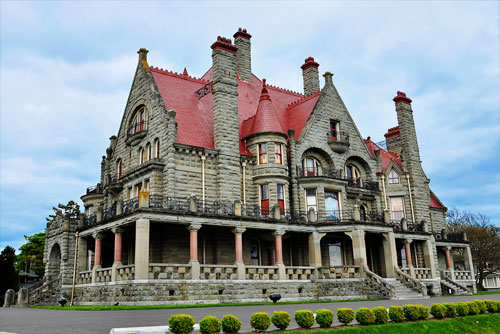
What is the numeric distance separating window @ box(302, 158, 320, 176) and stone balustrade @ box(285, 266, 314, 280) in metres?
8.23

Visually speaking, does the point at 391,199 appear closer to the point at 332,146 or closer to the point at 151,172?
the point at 332,146

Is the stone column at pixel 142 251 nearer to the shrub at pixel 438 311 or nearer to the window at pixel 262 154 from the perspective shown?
the window at pixel 262 154

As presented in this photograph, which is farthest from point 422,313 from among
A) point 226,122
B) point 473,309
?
point 226,122

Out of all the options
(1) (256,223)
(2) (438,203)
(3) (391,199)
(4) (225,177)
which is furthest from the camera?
(2) (438,203)

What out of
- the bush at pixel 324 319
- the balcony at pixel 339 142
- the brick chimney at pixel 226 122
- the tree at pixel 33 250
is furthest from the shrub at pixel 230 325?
the tree at pixel 33 250

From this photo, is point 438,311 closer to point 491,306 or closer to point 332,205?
point 491,306

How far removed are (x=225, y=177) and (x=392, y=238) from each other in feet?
43.1

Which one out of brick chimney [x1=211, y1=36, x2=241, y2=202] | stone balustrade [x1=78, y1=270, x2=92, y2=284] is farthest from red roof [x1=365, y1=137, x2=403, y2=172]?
stone balustrade [x1=78, y1=270, x2=92, y2=284]

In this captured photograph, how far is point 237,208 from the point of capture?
30.5 m

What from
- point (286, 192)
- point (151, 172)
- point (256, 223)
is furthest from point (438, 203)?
point (151, 172)

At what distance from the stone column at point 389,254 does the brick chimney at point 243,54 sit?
19.1m

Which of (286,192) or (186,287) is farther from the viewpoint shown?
(286,192)

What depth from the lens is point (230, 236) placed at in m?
33.0

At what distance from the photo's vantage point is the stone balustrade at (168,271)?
26.3 meters
